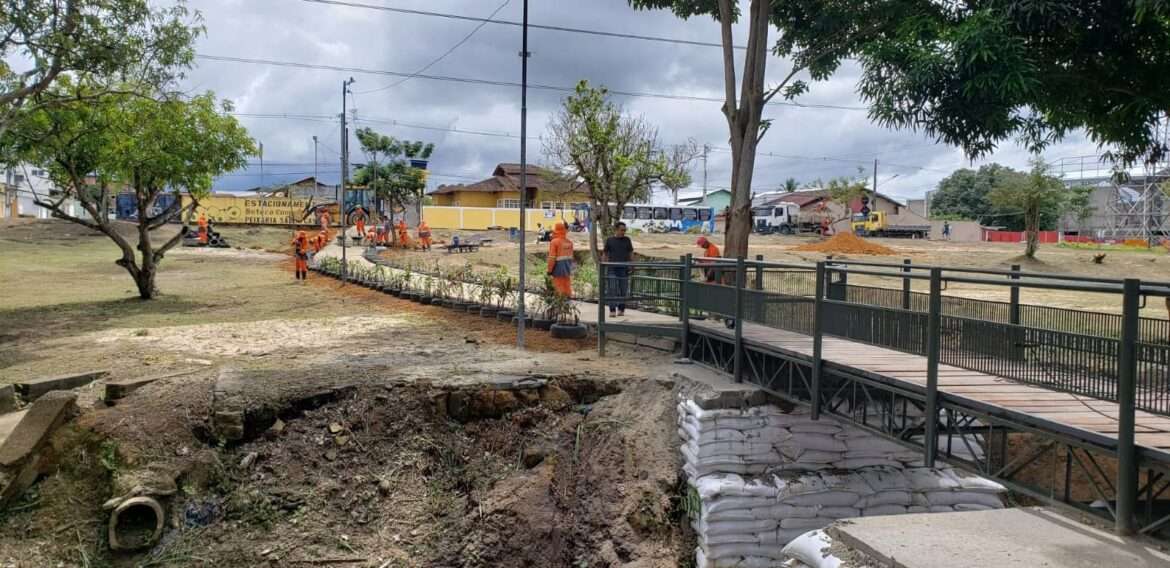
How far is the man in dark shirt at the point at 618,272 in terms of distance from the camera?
34.5ft

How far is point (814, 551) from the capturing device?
15.7 feet

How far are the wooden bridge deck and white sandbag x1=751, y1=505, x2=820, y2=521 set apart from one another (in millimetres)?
1439

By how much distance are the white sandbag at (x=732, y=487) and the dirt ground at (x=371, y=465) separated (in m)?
0.57

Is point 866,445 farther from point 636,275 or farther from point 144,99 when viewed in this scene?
point 144,99

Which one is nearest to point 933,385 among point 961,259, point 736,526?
point 736,526

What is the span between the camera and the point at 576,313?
11836mm

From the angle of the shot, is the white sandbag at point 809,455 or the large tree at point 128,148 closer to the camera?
the white sandbag at point 809,455

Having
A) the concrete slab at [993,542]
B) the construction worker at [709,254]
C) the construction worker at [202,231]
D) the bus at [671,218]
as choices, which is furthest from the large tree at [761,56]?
the bus at [671,218]

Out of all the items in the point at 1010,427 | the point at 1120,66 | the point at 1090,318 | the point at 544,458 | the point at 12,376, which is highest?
the point at 1120,66

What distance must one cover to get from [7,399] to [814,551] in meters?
8.26

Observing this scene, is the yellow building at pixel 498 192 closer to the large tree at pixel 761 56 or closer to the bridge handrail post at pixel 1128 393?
the large tree at pixel 761 56

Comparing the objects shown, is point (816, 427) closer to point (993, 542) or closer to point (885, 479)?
point (885, 479)

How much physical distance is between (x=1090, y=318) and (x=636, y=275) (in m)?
5.99

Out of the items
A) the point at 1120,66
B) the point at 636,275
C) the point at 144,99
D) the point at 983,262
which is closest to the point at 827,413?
the point at 636,275
